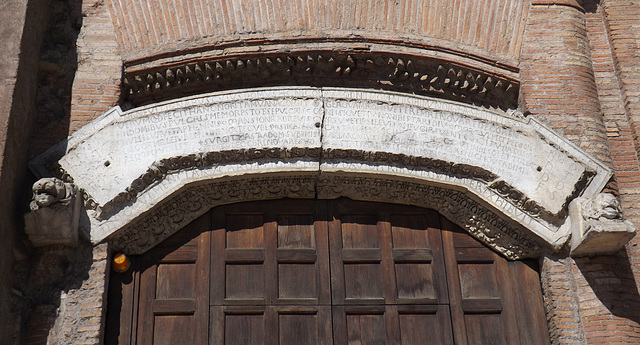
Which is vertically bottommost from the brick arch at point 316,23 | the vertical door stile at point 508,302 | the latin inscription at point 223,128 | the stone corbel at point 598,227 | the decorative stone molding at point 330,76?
the vertical door stile at point 508,302

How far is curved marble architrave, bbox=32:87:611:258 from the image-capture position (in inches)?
195

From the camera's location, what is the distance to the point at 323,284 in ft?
16.3

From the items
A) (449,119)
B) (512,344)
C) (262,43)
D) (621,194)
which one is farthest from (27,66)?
(621,194)

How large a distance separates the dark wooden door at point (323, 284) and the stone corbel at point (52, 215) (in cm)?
45

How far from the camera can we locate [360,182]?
5207 millimetres

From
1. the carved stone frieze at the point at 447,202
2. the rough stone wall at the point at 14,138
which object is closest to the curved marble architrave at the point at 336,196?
the carved stone frieze at the point at 447,202

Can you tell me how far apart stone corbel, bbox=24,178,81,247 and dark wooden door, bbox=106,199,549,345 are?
0.45 m

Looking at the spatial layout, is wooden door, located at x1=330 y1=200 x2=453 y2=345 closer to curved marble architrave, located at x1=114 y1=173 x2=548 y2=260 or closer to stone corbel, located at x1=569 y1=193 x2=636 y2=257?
curved marble architrave, located at x1=114 y1=173 x2=548 y2=260

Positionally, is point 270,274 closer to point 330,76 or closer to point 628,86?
point 330,76

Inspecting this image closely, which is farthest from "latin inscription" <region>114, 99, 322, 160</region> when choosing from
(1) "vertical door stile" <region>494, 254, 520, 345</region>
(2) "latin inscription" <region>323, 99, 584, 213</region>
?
(1) "vertical door stile" <region>494, 254, 520, 345</region>

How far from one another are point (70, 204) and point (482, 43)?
2.93 metres

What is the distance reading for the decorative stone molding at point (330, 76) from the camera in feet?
17.7

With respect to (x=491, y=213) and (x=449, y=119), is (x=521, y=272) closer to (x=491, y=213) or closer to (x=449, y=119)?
(x=491, y=213)

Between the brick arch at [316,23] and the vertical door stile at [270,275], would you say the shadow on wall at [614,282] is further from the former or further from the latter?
the vertical door stile at [270,275]
